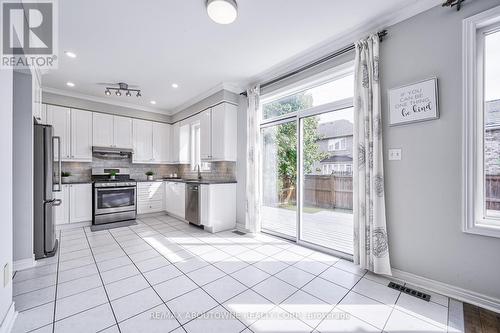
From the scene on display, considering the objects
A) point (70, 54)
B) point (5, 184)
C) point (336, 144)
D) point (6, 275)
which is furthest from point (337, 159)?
point (70, 54)

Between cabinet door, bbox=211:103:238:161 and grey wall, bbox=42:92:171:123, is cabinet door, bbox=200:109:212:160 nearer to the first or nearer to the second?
cabinet door, bbox=211:103:238:161

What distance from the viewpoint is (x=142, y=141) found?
5.42 metres

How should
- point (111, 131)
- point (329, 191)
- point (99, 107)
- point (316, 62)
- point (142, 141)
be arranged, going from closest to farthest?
1. point (316, 62)
2. point (329, 191)
3. point (99, 107)
4. point (111, 131)
5. point (142, 141)

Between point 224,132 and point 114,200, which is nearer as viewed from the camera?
point 224,132

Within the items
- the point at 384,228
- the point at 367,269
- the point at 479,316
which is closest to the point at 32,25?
the point at 384,228

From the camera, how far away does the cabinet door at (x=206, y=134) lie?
14.5 ft

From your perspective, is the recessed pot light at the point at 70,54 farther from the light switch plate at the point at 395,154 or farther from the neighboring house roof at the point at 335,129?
the light switch plate at the point at 395,154

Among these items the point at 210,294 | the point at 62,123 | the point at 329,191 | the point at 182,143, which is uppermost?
the point at 62,123

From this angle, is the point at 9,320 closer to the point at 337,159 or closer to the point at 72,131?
the point at 337,159

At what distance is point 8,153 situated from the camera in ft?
5.35

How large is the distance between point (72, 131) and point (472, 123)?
20.5ft

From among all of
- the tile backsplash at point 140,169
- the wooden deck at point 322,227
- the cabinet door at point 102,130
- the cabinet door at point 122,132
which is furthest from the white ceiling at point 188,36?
the wooden deck at point 322,227

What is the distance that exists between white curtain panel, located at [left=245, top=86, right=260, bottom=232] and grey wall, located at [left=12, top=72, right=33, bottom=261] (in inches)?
115

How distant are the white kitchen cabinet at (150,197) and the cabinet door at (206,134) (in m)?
1.64
